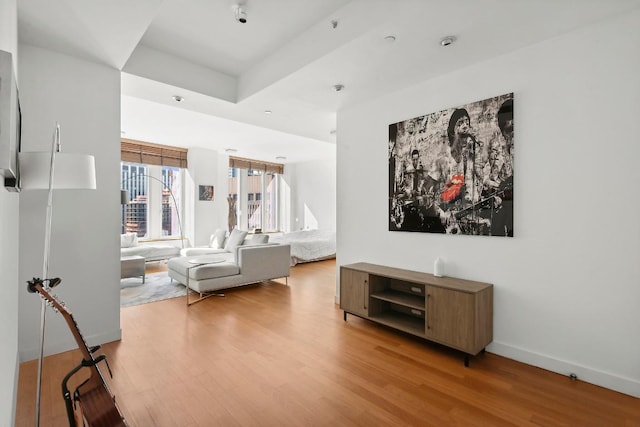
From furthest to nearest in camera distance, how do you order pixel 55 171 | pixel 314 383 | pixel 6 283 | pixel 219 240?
pixel 219 240, pixel 314 383, pixel 55 171, pixel 6 283

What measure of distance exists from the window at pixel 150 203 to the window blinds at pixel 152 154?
1.24 feet

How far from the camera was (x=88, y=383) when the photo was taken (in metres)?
1.37

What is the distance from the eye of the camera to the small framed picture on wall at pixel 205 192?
7.82 m

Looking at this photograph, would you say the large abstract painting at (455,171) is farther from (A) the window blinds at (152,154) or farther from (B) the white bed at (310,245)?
(A) the window blinds at (152,154)

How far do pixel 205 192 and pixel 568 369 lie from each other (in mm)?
7521

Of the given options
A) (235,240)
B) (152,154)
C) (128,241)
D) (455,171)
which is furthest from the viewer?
(152,154)

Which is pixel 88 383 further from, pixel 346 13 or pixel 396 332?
pixel 346 13

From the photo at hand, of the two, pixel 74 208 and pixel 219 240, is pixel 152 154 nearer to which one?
pixel 219 240

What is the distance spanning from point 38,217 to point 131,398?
1.72 meters

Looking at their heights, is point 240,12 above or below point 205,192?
above

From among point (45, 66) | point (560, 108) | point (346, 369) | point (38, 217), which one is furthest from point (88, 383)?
point (560, 108)

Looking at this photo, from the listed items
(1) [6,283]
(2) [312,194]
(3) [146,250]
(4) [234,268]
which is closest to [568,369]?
(1) [6,283]

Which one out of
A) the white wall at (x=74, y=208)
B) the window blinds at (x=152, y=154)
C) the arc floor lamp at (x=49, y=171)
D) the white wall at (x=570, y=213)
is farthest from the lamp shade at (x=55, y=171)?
the window blinds at (x=152, y=154)

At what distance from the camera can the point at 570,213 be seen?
92.8 inches
